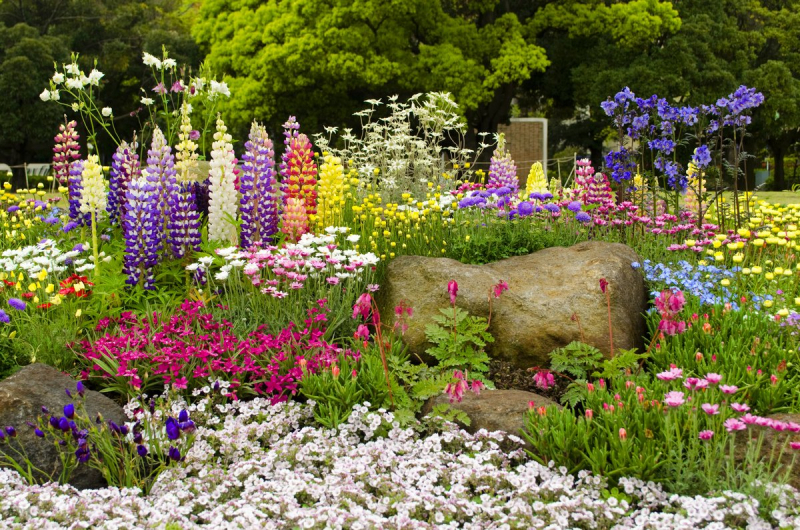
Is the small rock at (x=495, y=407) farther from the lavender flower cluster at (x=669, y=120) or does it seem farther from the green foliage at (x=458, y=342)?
the lavender flower cluster at (x=669, y=120)

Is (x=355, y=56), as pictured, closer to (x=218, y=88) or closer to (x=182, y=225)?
(x=218, y=88)

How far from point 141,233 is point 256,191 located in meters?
1.00

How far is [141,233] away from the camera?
5676 millimetres

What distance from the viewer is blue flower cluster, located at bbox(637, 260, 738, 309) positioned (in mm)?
5309

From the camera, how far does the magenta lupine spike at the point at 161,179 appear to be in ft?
19.1

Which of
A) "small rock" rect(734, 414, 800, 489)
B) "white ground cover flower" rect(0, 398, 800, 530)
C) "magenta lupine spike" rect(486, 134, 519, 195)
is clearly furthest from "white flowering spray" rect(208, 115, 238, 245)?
"small rock" rect(734, 414, 800, 489)

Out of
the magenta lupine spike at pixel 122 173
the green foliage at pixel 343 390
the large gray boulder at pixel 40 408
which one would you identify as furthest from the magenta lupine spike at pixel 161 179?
the green foliage at pixel 343 390

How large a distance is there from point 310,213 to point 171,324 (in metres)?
2.28

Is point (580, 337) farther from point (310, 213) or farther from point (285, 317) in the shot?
point (310, 213)

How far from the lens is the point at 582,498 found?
131 inches

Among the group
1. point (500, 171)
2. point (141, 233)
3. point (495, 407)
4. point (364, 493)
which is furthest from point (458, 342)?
point (500, 171)

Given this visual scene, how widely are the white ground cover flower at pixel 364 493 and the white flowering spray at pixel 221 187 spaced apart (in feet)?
8.02

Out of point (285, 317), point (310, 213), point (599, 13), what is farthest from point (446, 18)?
point (285, 317)

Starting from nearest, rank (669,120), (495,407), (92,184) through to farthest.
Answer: (495,407) < (92,184) < (669,120)
